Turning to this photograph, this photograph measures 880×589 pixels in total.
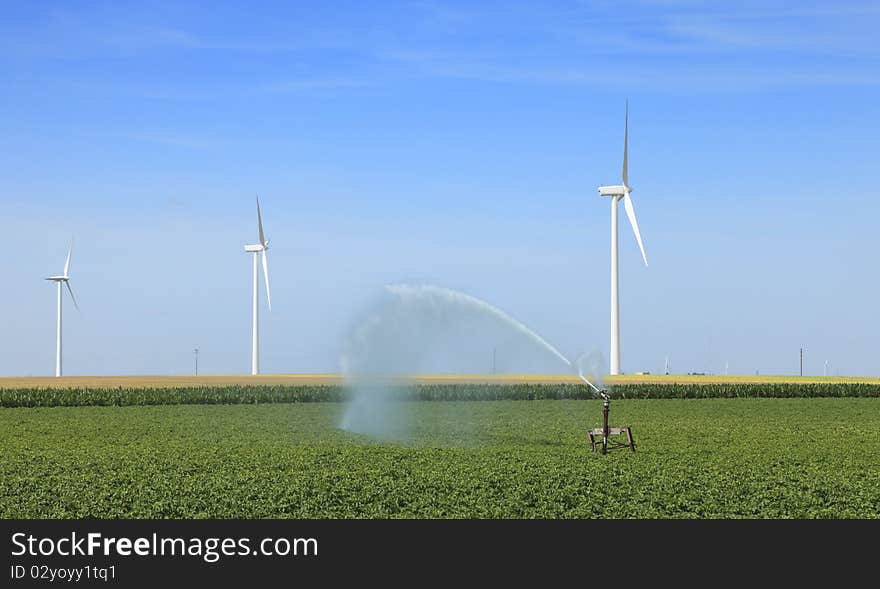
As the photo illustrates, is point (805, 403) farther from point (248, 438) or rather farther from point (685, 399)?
point (248, 438)

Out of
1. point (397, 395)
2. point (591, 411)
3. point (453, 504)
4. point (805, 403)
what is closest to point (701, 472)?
point (453, 504)

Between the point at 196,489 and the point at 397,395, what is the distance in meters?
16.2

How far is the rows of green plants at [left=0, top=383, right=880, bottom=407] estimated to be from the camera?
67.5m

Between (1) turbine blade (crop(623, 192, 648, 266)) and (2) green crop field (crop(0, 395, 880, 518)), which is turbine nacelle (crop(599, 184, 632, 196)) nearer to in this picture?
(1) turbine blade (crop(623, 192, 648, 266))

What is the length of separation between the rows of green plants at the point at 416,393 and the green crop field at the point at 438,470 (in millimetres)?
17833

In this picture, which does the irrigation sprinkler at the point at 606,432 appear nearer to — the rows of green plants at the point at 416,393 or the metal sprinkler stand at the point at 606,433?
the metal sprinkler stand at the point at 606,433

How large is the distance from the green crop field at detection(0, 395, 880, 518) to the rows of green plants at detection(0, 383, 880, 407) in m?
17.8

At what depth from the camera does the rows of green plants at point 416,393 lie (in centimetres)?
6750

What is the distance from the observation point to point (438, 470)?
87.5 feet

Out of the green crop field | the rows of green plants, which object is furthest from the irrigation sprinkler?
the rows of green plants

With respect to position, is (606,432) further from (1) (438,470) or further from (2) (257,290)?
(2) (257,290)

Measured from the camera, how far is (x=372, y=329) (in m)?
36.0

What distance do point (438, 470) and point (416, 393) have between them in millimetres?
43726

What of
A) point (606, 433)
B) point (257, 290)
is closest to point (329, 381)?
point (257, 290)
